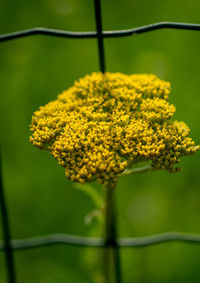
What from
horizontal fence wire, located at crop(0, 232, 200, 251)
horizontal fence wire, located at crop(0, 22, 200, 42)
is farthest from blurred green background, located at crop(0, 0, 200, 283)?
horizontal fence wire, located at crop(0, 22, 200, 42)

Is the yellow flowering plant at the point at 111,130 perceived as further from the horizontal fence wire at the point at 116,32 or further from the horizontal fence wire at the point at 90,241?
the horizontal fence wire at the point at 90,241

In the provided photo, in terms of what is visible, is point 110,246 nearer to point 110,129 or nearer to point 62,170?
point 110,129

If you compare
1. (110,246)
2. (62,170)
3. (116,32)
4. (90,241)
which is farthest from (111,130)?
(62,170)

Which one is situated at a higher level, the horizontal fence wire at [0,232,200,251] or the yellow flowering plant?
the yellow flowering plant

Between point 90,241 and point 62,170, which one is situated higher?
point 62,170

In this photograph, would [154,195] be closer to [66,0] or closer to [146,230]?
[146,230]

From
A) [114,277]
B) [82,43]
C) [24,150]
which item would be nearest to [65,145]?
[114,277]

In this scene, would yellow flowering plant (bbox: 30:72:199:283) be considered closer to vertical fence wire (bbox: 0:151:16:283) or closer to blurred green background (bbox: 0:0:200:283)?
vertical fence wire (bbox: 0:151:16:283)
